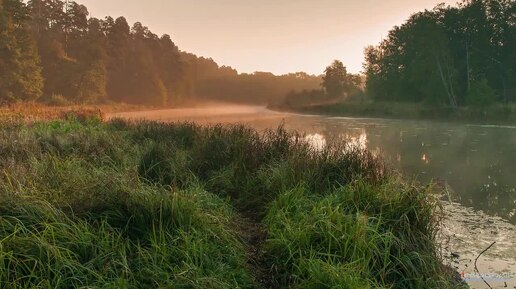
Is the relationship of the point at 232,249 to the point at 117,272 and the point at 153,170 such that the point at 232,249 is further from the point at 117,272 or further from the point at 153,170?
the point at 153,170

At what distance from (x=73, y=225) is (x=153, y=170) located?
3.73m

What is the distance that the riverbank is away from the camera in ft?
124

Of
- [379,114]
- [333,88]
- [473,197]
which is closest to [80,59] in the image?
[333,88]

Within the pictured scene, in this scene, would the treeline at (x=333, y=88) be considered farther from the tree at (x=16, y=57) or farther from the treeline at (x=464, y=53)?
the tree at (x=16, y=57)

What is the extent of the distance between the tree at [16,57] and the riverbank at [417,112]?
37.6 m

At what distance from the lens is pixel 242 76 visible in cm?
16362

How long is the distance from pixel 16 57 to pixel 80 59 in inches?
872

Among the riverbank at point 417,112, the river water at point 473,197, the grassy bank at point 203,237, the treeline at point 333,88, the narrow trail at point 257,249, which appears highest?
the treeline at point 333,88

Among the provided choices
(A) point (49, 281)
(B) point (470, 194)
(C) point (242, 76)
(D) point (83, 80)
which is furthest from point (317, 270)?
(C) point (242, 76)

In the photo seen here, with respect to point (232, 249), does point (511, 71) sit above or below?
above

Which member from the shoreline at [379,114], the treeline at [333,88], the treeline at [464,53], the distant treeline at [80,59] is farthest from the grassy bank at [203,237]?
the treeline at [333,88]

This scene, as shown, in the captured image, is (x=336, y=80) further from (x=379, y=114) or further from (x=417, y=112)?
(x=417, y=112)

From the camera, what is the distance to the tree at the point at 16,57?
39.4m

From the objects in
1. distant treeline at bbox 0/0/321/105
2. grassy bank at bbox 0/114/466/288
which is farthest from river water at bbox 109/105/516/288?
distant treeline at bbox 0/0/321/105
